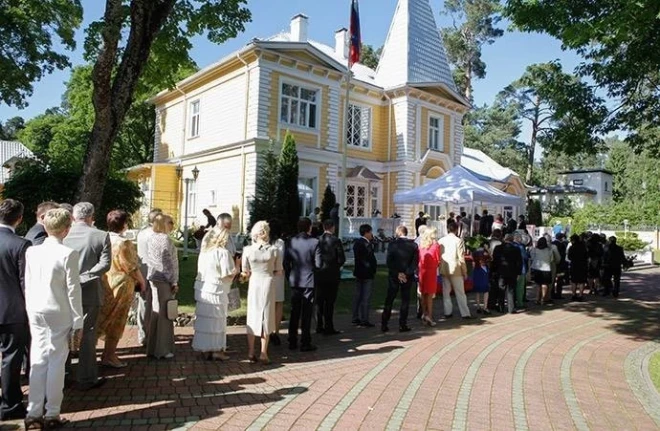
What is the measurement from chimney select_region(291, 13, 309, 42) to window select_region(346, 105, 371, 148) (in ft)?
14.4

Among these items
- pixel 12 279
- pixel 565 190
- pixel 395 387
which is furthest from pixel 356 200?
pixel 565 190

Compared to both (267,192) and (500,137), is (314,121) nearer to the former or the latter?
(267,192)

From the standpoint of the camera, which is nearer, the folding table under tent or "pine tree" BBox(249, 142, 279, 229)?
the folding table under tent

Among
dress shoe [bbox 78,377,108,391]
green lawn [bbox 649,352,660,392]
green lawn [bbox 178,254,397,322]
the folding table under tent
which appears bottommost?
green lawn [bbox 649,352,660,392]

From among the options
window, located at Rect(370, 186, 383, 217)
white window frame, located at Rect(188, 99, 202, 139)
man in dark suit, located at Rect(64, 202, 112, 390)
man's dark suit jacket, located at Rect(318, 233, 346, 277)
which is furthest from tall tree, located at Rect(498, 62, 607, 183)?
white window frame, located at Rect(188, 99, 202, 139)

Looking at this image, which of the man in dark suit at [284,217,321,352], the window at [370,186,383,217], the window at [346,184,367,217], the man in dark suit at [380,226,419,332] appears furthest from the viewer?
the window at [370,186,383,217]

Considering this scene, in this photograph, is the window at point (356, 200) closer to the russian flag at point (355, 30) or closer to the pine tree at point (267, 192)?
the pine tree at point (267, 192)

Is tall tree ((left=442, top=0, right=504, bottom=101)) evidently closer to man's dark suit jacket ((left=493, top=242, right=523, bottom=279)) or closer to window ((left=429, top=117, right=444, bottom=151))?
window ((left=429, top=117, right=444, bottom=151))

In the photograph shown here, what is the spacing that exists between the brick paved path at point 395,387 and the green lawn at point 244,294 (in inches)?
38.3

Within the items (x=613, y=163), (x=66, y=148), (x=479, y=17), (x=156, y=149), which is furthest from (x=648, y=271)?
(x=613, y=163)

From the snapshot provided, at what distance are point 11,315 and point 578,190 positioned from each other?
207 feet

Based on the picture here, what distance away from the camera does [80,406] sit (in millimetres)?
4773

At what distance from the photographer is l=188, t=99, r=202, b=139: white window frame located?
2417 cm

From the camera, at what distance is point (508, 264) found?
1059cm
